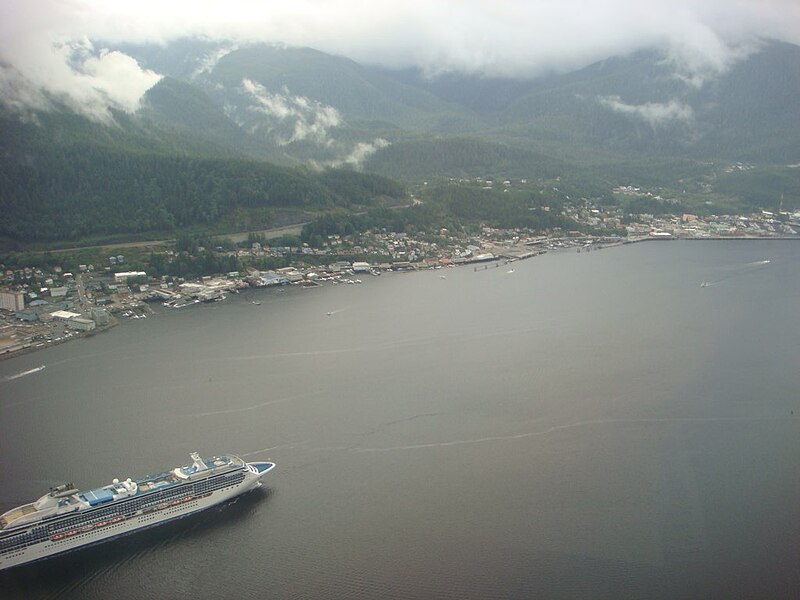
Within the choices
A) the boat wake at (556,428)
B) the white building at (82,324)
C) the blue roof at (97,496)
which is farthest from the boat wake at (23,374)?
the boat wake at (556,428)

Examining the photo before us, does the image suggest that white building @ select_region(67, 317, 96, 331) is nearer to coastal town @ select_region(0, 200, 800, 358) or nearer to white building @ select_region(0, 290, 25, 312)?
coastal town @ select_region(0, 200, 800, 358)

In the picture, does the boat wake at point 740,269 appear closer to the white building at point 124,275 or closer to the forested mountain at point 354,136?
the forested mountain at point 354,136

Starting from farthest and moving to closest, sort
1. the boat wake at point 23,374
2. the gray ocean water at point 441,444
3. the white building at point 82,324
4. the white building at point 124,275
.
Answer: the white building at point 124,275 < the white building at point 82,324 < the boat wake at point 23,374 < the gray ocean water at point 441,444

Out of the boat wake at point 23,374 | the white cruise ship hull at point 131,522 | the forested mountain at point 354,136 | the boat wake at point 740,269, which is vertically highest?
the forested mountain at point 354,136

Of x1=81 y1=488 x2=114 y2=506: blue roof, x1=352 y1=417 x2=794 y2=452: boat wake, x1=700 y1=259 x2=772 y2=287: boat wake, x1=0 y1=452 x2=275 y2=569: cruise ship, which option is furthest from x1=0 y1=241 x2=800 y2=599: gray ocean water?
x1=700 y1=259 x2=772 y2=287: boat wake

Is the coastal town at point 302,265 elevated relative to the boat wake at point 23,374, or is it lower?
elevated

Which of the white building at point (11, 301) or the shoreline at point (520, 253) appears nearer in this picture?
the shoreline at point (520, 253)
